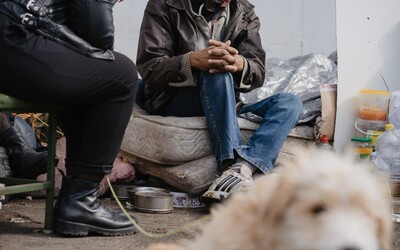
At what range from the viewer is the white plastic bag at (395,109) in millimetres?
5129

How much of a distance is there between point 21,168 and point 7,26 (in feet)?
5.07

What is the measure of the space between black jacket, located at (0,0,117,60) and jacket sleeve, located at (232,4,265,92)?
61.7 inches

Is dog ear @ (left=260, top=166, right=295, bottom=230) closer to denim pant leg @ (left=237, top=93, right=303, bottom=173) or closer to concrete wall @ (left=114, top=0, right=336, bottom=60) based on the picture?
denim pant leg @ (left=237, top=93, right=303, bottom=173)

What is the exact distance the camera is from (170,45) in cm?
460

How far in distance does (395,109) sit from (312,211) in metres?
3.81

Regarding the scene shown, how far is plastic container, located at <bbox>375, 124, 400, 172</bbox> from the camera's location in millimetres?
4945

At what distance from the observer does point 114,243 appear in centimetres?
320

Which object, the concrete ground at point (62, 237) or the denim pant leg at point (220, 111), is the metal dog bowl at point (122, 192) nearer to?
the concrete ground at point (62, 237)

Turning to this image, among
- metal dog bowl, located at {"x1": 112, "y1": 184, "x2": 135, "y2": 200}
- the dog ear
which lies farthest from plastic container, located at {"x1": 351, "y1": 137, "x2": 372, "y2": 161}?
the dog ear

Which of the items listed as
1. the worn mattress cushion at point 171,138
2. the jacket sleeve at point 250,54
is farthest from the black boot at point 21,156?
the jacket sleeve at point 250,54

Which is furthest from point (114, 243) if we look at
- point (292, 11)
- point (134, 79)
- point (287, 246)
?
point (292, 11)

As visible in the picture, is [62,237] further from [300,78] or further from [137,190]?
[300,78]

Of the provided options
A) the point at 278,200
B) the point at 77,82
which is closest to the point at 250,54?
the point at 77,82

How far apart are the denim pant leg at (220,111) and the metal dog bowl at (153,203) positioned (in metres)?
0.44
